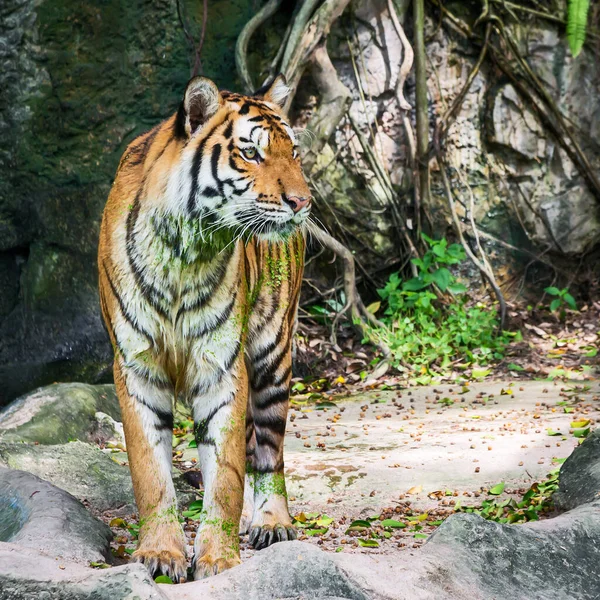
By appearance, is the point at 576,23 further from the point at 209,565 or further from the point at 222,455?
the point at 209,565

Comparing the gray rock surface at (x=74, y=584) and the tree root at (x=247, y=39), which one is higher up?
the tree root at (x=247, y=39)

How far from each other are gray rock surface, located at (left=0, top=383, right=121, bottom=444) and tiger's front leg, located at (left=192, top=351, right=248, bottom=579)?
203 centimetres

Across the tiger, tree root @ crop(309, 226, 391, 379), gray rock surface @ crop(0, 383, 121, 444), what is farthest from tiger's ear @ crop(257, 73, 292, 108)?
tree root @ crop(309, 226, 391, 379)

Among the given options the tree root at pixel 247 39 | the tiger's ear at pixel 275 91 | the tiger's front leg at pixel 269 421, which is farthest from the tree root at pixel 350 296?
the tiger's ear at pixel 275 91

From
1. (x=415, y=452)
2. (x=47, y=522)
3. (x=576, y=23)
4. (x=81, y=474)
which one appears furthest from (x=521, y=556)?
(x=576, y=23)

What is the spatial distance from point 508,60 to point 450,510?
4897mm

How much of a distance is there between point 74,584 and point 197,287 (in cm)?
118

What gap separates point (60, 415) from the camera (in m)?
5.10

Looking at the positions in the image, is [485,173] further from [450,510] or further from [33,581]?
[33,581]

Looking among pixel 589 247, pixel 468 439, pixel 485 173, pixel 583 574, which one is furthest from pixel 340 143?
pixel 583 574

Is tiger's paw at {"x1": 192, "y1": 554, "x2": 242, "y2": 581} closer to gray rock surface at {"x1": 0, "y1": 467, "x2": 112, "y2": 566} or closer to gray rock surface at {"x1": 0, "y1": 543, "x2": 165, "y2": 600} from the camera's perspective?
gray rock surface at {"x1": 0, "y1": 467, "x2": 112, "y2": 566}

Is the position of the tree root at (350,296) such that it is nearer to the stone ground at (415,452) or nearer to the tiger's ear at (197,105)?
the stone ground at (415,452)

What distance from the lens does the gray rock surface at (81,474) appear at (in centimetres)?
390

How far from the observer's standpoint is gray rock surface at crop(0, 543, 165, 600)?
6.59 ft
